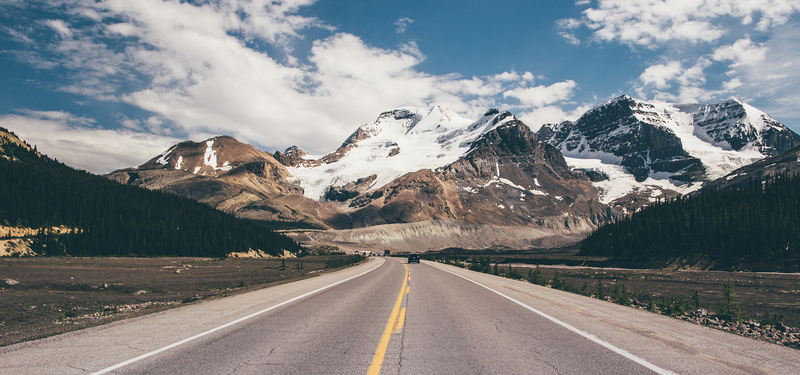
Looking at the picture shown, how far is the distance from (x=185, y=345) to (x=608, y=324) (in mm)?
9551

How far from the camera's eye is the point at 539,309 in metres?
13.1

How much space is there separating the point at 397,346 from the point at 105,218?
9950 centimetres

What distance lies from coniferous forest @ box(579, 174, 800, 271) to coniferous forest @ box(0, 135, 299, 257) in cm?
8733

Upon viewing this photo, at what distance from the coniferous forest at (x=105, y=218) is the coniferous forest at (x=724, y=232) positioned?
87.3 metres

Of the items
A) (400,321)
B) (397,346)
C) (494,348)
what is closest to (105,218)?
(400,321)

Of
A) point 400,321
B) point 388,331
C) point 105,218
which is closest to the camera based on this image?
point 388,331

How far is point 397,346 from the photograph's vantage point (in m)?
7.77

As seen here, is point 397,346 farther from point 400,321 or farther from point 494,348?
point 400,321

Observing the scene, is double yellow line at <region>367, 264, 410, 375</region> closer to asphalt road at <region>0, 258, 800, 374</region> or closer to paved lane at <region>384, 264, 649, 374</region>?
asphalt road at <region>0, 258, 800, 374</region>

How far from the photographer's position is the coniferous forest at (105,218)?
257 ft

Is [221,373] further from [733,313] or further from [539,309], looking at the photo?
[733,313]

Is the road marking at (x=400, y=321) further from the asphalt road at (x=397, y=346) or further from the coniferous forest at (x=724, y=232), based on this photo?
the coniferous forest at (x=724, y=232)

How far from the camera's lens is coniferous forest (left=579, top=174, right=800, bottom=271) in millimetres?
57375

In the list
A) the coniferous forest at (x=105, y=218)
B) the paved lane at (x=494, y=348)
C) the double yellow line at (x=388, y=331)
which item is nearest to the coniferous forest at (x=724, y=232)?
the paved lane at (x=494, y=348)
